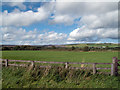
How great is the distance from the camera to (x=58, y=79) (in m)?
8.70

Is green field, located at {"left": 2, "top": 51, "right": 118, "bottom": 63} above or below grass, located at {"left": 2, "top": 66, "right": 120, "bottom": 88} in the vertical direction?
below

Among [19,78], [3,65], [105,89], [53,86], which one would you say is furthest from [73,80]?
[3,65]

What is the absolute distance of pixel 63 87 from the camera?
301 inches

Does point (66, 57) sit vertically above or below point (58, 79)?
below

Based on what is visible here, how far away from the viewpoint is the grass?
26.0ft

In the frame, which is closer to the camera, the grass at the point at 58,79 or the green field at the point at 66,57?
the grass at the point at 58,79

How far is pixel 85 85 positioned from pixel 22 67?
6626 millimetres

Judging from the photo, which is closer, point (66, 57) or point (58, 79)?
point (58, 79)

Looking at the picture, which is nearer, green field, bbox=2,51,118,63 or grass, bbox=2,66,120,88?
grass, bbox=2,66,120,88

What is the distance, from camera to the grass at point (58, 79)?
7922 millimetres

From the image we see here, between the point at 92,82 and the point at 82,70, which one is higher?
the point at 82,70

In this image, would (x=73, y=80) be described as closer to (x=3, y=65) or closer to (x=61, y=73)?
(x=61, y=73)

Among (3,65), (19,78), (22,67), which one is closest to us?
(19,78)

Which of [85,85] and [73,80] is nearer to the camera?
[85,85]
